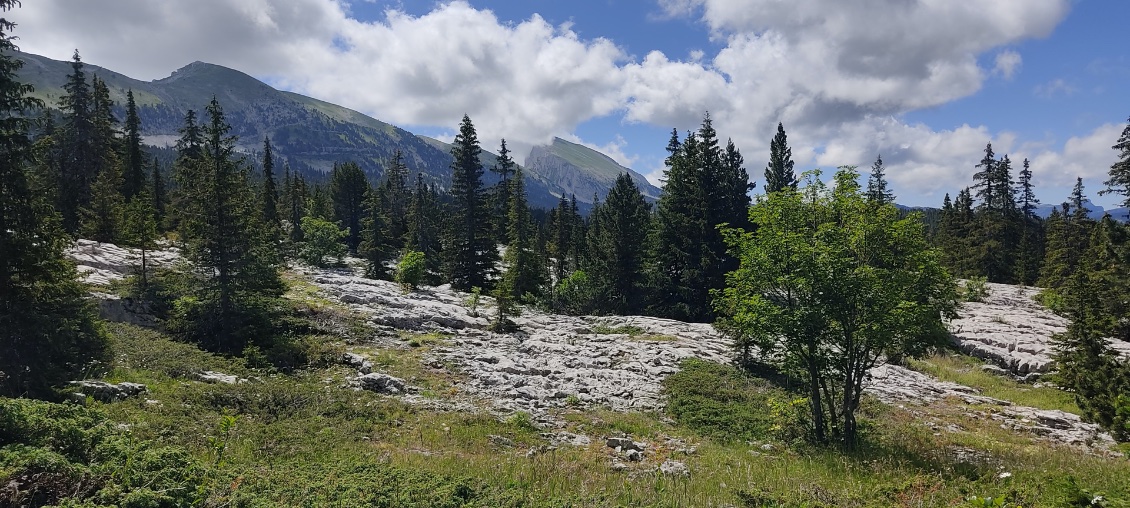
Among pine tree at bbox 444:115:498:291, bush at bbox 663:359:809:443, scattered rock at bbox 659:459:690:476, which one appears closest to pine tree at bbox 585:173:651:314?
pine tree at bbox 444:115:498:291

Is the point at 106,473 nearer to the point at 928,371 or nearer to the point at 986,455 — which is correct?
the point at 986,455

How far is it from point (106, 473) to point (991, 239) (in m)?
75.0

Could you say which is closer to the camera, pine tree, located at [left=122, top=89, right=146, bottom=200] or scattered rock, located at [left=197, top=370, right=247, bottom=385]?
scattered rock, located at [left=197, top=370, right=247, bottom=385]

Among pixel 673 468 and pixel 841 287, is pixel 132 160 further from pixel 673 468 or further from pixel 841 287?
pixel 841 287

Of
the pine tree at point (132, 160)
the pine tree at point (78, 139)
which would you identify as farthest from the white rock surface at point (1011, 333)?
the pine tree at point (132, 160)

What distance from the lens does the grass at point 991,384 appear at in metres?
20.5

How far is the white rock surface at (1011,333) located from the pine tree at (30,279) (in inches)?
1474

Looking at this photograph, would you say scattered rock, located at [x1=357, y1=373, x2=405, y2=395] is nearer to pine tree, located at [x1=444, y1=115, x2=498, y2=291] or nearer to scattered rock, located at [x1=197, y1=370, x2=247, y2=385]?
scattered rock, located at [x1=197, y1=370, x2=247, y2=385]

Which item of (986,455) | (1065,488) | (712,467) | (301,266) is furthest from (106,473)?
(301,266)

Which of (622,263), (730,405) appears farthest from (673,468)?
(622,263)

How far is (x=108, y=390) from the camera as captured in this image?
12.0 meters

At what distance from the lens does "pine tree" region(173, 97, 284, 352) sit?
20.2m

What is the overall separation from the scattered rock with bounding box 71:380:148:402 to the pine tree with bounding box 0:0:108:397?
0.67m

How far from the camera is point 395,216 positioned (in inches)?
2623
